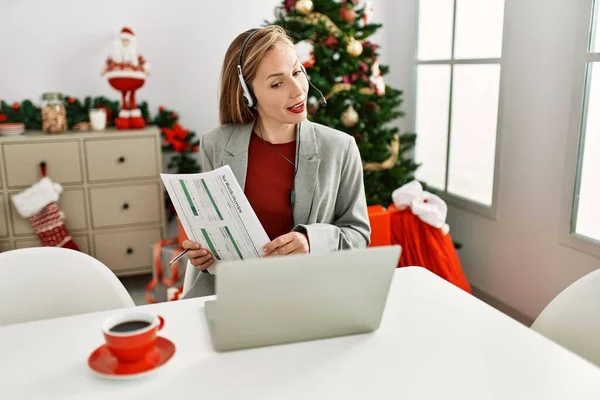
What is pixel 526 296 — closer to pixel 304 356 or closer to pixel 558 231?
pixel 558 231

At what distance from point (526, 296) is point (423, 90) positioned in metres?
1.31

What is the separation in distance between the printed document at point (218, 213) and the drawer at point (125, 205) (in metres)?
1.87

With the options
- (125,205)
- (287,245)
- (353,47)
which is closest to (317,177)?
(287,245)

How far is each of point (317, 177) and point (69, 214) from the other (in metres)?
1.92

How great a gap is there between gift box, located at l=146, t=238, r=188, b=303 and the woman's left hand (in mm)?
1667

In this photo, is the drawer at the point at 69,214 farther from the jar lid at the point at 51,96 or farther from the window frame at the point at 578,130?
the window frame at the point at 578,130

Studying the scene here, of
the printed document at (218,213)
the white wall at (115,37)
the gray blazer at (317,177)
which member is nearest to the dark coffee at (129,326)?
the printed document at (218,213)

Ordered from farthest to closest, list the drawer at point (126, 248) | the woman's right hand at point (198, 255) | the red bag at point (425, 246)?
the drawer at point (126, 248) < the red bag at point (425, 246) < the woman's right hand at point (198, 255)

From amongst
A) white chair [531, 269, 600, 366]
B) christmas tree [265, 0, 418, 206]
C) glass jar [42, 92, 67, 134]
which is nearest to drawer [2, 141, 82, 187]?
glass jar [42, 92, 67, 134]

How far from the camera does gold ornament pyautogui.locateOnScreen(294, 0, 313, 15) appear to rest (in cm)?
275

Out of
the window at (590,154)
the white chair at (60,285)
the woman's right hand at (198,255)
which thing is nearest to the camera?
the white chair at (60,285)

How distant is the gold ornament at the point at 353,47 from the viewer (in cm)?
279

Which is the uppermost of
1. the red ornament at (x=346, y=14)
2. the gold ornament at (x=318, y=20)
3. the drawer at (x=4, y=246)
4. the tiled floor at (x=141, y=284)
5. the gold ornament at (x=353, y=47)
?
the red ornament at (x=346, y=14)

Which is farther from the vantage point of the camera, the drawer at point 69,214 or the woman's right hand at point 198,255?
the drawer at point 69,214
